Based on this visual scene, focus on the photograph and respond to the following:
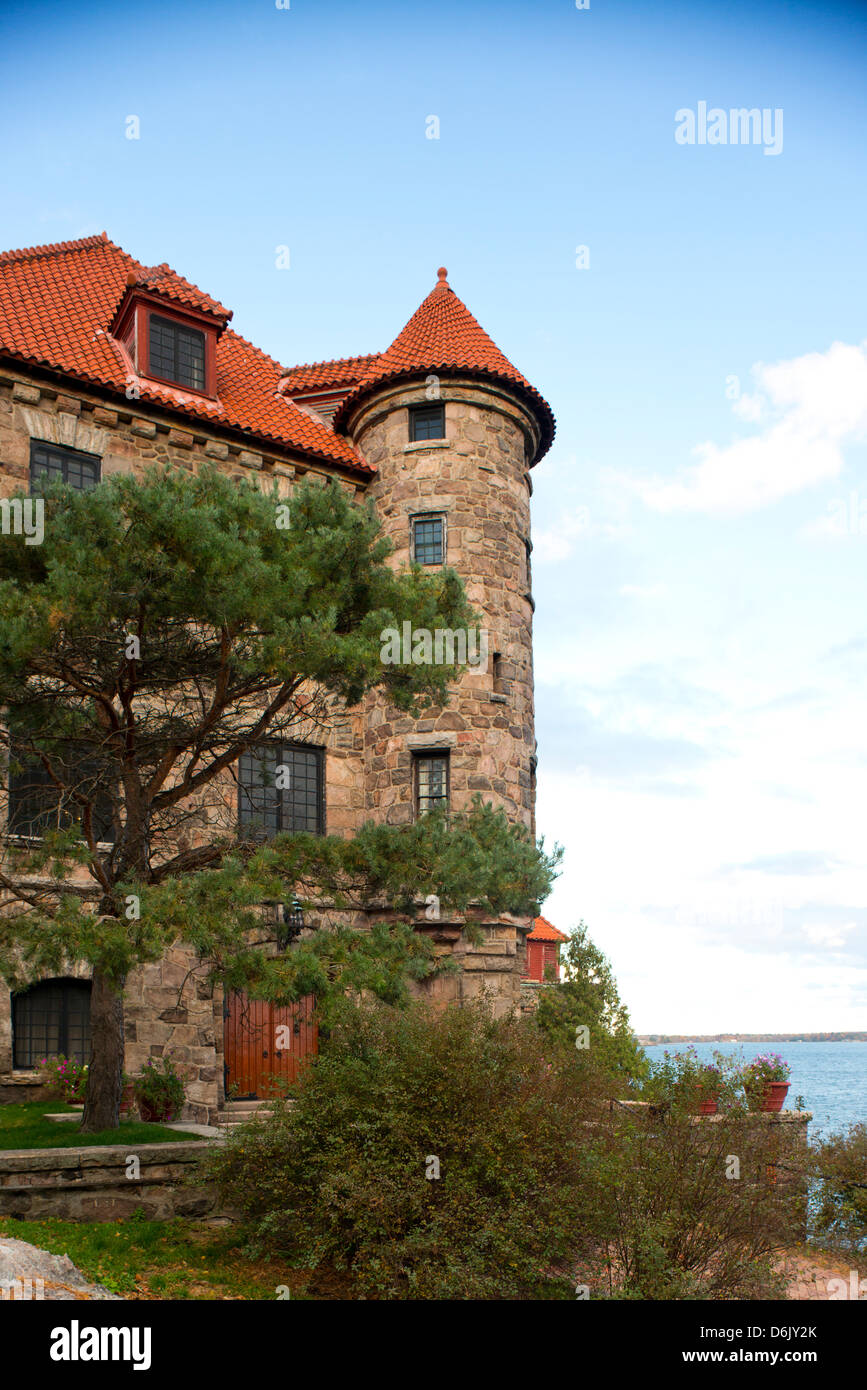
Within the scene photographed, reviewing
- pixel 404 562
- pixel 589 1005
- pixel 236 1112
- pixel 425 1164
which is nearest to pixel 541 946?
pixel 589 1005

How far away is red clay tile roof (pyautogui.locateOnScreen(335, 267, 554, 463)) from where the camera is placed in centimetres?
1911

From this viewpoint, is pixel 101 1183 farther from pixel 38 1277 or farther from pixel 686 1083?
pixel 686 1083

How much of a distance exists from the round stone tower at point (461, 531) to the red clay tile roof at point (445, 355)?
0.04m

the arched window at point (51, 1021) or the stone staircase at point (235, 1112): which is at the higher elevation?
the arched window at point (51, 1021)

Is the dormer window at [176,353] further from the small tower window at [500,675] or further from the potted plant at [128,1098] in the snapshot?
the potted plant at [128,1098]

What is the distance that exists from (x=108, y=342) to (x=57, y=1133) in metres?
12.8

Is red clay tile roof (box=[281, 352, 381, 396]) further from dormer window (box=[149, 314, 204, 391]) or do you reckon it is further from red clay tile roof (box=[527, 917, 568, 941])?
red clay tile roof (box=[527, 917, 568, 941])

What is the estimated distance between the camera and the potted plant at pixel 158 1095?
14031 mm

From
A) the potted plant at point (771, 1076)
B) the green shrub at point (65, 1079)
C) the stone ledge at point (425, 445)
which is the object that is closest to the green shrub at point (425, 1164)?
the green shrub at point (65, 1079)

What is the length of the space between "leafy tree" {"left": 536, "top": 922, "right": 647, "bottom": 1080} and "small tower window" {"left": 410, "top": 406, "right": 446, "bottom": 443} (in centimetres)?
1350

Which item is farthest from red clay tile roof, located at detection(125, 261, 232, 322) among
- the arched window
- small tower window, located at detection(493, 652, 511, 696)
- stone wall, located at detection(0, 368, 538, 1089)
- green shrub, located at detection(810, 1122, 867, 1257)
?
green shrub, located at detection(810, 1122, 867, 1257)
